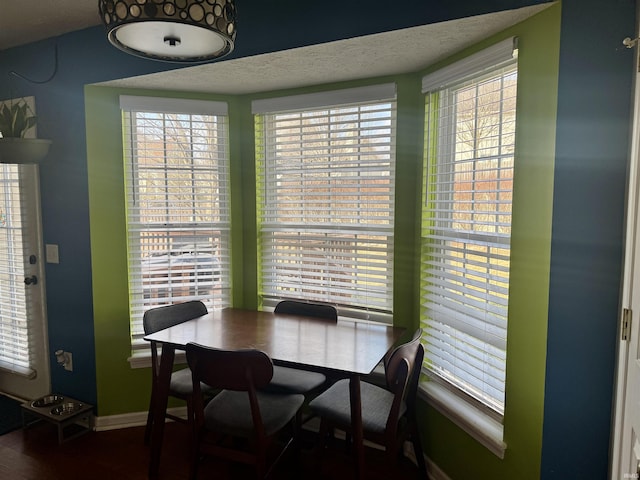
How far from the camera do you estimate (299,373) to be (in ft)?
8.25

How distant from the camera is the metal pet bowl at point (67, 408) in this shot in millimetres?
2689

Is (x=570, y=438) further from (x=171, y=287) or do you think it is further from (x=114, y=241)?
(x=114, y=241)

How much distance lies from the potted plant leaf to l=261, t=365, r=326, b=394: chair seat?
1.88 meters

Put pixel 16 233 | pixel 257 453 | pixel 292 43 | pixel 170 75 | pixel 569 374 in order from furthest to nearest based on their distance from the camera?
1. pixel 16 233
2. pixel 170 75
3. pixel 292 43
4. pixel 257 453
5. pixel 569 374

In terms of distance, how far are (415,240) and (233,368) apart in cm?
123

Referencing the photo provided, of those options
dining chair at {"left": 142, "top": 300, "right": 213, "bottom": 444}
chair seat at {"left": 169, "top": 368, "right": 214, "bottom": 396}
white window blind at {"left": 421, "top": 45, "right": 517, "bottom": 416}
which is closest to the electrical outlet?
dining chair at {"left": 142, "top": 300, "right": 213, "bottom": 444}

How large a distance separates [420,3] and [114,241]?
2.22 metres

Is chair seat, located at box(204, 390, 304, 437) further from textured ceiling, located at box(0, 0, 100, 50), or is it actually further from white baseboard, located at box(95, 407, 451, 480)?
textured ceiling, located at box(0, 0, 100, 50)

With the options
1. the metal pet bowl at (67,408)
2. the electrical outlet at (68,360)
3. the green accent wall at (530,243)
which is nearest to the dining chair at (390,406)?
the green accent wall at (530,243)

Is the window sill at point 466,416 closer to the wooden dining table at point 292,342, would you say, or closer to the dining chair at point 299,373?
the wooden dining table at point 292,342

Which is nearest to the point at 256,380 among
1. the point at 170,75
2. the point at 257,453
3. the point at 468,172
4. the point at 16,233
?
the point at 257,453

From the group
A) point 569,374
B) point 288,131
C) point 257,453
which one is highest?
point 288,131

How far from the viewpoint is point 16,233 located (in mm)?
3016

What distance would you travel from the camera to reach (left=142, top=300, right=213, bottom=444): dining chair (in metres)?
2.40
